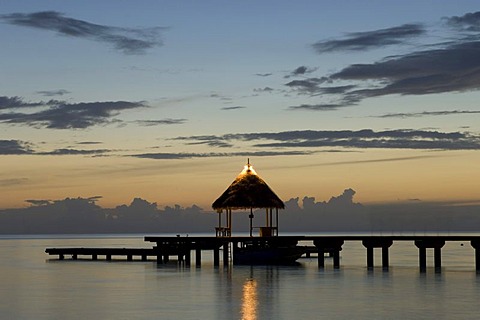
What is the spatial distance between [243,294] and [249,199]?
865 inches

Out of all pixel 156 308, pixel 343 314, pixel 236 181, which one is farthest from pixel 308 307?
pixel 236 181

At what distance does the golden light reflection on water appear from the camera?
37162 millimetres

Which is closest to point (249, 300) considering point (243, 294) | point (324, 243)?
point (243, 294)

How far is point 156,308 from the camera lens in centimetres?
4069

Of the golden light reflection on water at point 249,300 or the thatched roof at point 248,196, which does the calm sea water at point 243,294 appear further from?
the thatched roof at point 248,196

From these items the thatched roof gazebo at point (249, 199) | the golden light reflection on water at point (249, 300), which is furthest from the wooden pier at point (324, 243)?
the golden light reflection on water at point (249, 300)

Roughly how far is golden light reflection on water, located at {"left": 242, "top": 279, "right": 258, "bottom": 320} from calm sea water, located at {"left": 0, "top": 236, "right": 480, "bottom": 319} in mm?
39

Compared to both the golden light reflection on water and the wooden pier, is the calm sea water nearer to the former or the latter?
the golden light reflection on water

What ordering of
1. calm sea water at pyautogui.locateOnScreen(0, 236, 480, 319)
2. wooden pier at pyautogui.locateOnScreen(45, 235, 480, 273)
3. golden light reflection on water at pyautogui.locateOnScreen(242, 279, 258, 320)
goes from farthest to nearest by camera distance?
wooden pier at pyautogui.locateOnScreen(45, 235, 480, 273), calm sea water at pyautogui.locateOnScreen(0, 236, 480, 319), golden light reflection on water at pyautogui.locateOnScreen(242, 279, 258, 320)

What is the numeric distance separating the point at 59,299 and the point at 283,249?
73.0 ft

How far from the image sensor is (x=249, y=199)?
221 ft

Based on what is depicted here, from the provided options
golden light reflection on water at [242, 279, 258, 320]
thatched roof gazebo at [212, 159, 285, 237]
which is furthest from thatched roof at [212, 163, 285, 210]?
golden light reflection on water at [242, 279, 258, 320]

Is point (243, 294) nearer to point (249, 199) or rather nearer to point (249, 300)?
point (249, 300)

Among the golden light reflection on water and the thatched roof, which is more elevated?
the thatched roof
